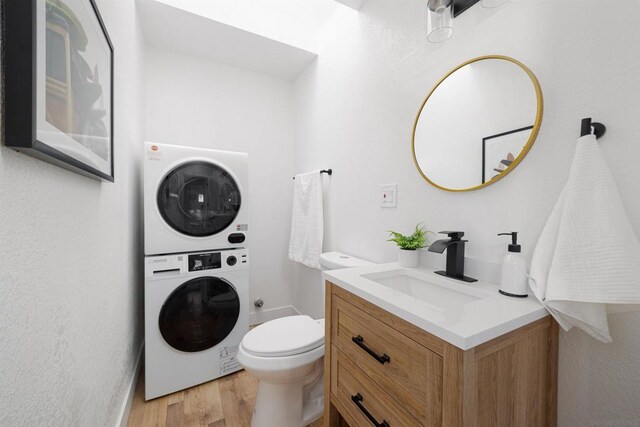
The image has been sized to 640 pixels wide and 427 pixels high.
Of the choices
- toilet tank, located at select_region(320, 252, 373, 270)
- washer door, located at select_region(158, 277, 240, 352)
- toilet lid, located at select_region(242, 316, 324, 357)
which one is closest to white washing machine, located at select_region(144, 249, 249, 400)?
washer door, located at select_region(158, 277, 240, 352)

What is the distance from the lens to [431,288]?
3.55 ft

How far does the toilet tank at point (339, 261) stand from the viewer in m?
1.54

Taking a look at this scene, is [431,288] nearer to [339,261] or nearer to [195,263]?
[339,261]

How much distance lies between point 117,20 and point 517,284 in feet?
6.73

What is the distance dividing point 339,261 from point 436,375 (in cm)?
99

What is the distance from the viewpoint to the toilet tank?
5.05 feet

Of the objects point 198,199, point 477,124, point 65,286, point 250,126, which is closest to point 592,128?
point 477,124

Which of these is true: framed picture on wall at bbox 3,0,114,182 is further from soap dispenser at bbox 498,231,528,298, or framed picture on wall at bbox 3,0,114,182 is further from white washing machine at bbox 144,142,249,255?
soap dispenser at bbox 498,231,528,298

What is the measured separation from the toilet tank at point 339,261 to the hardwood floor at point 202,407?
89 centimetres

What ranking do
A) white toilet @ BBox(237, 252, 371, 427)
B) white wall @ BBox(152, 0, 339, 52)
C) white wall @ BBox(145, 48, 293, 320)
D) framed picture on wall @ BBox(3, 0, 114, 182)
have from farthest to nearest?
white wall @ BBox(145, 48, 293, 320), white wall @ BBox(152, 0, 339, 52), white toilet @ BBox(237, 252, 371, 427), framed picture on wall @ BBox(3, 0, 114, 182)

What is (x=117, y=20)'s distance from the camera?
1229mm

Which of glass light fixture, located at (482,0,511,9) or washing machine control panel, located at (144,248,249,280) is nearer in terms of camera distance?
glass light fixture, located at (482,0,511,9)

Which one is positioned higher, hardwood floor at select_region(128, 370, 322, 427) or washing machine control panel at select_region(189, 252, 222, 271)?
washing machine control panel at select_region(189, 252, 222, 271)

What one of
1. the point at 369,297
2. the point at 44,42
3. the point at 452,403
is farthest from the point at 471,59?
the point at 44,42
